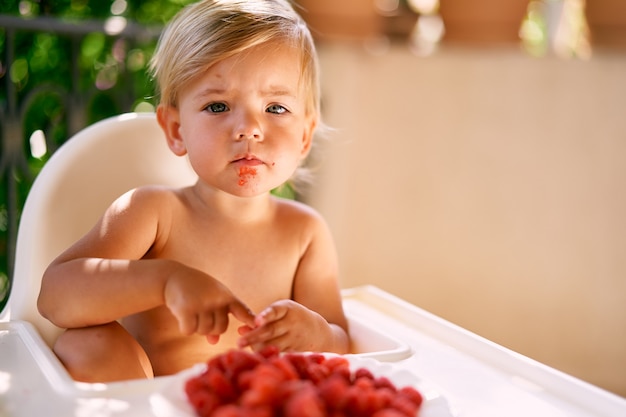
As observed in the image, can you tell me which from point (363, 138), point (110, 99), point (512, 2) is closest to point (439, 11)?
point (512, 2)

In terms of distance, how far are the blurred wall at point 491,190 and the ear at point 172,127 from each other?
3.64 ft

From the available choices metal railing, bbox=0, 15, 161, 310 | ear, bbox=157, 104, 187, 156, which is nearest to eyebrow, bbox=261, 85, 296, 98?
ear, bbox=157, 104, 187, 156

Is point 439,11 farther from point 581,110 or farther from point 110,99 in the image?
point 110,99

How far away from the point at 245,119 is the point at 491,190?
53.3 inches

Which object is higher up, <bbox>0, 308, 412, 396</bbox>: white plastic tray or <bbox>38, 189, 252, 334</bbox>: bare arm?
<bbox>38, 189, 252, 334</bbox>: bare arm

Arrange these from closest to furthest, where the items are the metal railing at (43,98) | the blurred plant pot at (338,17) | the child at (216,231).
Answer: the child at (216,231), the metal railing at (43,98), the blurred plant pot at (338,17)

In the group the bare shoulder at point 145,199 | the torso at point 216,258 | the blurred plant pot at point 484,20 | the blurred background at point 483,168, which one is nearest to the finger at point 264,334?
the torso at point 216,258

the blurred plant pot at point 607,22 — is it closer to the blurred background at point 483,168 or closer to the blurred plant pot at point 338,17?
the blurred background at point 483,168

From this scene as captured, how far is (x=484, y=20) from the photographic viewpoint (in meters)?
2.07

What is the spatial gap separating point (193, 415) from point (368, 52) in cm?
162

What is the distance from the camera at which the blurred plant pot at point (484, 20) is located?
6.79ft

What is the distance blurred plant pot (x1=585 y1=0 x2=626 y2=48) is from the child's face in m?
1.44

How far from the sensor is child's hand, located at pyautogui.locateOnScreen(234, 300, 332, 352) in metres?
0.71

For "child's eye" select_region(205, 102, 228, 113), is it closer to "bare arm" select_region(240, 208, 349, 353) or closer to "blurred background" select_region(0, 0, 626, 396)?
"bare arm" select_region(240, 208, 349, 353)
